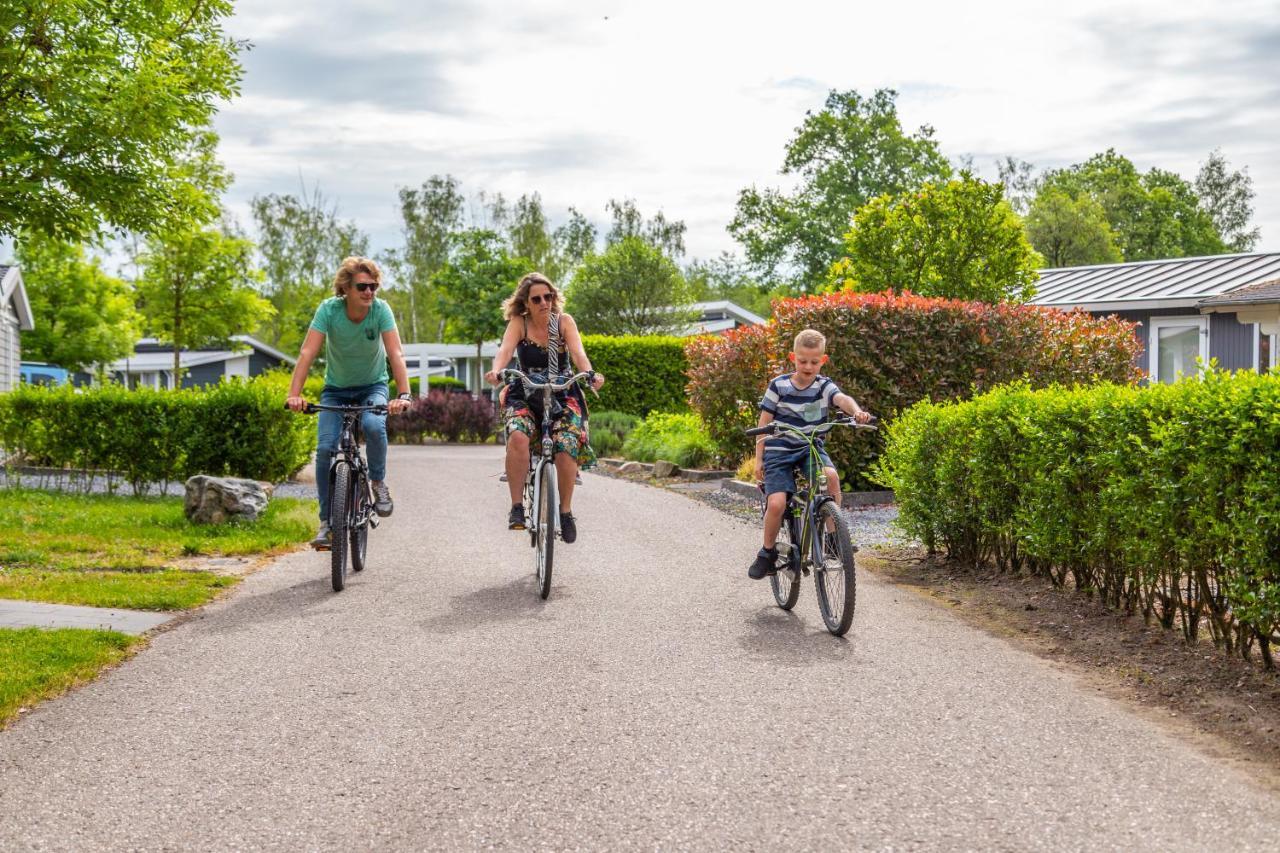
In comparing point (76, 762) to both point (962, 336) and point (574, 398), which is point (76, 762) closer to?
point (574, 398)

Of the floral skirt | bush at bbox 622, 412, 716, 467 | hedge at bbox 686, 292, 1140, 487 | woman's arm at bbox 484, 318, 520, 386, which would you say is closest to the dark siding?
bush at bbox 622, 412, 716, 467

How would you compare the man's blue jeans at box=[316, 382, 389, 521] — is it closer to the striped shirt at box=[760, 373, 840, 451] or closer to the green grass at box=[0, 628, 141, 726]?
the green grass at box=[0, 628, 141, 726]

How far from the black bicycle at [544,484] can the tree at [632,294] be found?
29758 millimetres

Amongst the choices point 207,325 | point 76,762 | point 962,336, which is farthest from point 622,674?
point 207,325

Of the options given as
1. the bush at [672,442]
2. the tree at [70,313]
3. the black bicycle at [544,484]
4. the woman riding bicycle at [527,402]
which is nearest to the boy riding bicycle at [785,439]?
the black bicycle at [544,484]

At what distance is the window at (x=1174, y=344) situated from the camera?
972 inches

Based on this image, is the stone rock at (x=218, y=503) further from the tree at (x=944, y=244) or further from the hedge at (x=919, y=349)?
the tree at (x=944, y=244)

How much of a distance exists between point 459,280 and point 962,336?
28781mm

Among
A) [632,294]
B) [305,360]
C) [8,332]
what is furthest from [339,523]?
[632,294]

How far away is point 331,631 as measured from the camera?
639 centimetres

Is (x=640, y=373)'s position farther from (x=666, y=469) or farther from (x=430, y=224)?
(x=430, y=224)

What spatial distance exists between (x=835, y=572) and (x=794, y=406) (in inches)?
40.9

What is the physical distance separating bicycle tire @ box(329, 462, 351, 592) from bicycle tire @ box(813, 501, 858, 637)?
2980 millimetres

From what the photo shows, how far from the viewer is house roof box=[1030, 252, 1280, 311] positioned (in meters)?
24.7
